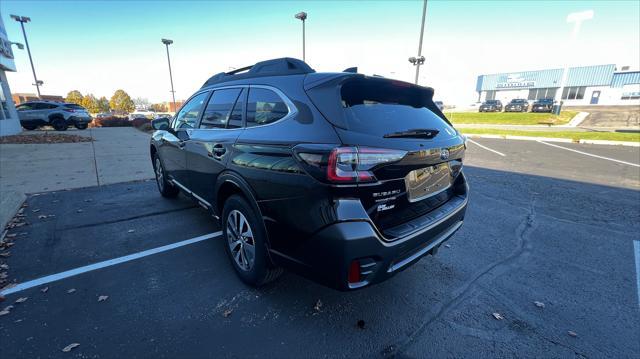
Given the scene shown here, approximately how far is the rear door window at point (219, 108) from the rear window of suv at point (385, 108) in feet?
4.21

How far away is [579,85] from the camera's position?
5575 cm

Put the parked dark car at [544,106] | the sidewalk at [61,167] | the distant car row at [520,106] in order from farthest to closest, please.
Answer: the distant car row at [520,106]
the parked dark car at [544,106]
the sidewalk at [61,167]

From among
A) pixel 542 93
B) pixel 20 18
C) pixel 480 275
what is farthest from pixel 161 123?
pixel 542 93

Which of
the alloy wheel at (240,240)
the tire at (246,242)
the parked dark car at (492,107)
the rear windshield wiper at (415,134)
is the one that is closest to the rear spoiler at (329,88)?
the rear windshield wiper at (415,134)

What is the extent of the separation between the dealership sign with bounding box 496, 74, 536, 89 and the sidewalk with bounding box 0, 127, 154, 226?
72.4 meters

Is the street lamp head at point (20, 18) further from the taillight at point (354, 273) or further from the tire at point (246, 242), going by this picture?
the taillight at point (354, 273)

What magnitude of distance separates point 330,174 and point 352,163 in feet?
0.50

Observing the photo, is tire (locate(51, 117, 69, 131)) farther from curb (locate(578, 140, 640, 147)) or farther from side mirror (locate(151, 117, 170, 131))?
curb (locate(578, 140, 640, 147))

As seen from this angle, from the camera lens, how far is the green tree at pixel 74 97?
65.0 meters

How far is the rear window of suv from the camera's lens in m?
2.04

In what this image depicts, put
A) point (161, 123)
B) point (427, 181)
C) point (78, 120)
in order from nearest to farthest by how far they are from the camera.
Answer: point (427, 181) < point (161, 123) < point (78, 120)

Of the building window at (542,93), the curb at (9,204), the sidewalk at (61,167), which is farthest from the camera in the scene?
the building window at (542,93)

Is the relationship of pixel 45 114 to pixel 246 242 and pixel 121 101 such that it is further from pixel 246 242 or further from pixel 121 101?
pixel 121 101

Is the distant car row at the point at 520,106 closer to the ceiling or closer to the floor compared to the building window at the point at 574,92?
closer to the floor
